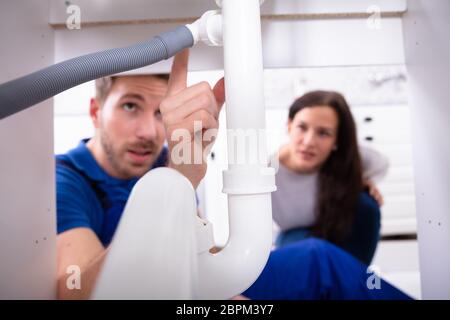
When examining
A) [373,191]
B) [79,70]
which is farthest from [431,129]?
[373,191]

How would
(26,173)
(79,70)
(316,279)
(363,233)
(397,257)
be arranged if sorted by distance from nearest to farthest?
(79,70)
(26,173)
(316,279)
(363,233)
(397,257)

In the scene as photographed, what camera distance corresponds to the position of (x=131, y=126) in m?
0.79

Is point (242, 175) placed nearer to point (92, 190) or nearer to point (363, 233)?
point (92, 190)

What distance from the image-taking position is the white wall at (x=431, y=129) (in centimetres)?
47

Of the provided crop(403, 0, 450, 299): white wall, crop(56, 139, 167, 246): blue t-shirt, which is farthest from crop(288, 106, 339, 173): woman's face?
crop(403, 0, 450, 299): white wall

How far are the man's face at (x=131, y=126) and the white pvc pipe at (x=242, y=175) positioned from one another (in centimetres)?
40

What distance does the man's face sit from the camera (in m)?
0.75

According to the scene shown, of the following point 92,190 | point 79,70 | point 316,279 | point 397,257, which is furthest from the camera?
point 397,257

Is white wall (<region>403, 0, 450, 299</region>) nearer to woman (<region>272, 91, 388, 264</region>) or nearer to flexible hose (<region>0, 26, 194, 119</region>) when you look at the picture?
flexible hose (<region>0, 26, 194, 119</region>)

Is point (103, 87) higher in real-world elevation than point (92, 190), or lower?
higher

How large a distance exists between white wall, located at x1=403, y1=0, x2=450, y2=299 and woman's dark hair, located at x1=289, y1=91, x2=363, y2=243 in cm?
76

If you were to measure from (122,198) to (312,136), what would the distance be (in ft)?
2.76

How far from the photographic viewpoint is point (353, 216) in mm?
1312
